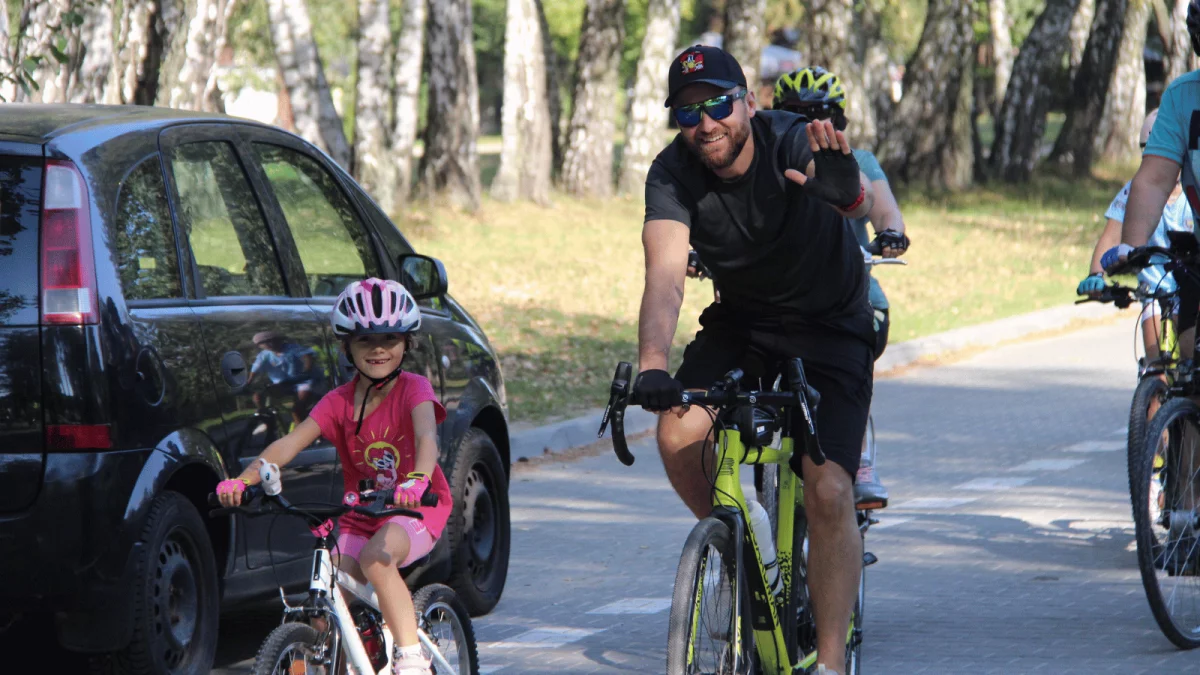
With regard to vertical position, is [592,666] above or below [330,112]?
below

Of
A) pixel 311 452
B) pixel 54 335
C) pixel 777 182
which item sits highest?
pixel 777 182

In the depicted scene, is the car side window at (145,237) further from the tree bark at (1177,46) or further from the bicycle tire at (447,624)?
the tree bark at (1177,46)

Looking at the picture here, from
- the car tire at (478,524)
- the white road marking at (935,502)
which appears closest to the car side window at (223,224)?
the car tire at (478,524)

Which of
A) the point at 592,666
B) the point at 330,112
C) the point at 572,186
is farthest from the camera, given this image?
the point at 572,186

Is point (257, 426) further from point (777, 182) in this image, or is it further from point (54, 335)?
point (777, 182)

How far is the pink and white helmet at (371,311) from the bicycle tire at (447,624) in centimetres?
72

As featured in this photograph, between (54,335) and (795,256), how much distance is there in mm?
2046

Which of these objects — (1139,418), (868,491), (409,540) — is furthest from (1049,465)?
(409,540)

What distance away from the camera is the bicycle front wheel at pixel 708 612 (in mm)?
4316

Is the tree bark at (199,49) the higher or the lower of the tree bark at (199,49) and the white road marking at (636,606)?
the higher

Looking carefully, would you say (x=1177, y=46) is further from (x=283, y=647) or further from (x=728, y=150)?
(x=283, y=647)

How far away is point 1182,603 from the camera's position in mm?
6387

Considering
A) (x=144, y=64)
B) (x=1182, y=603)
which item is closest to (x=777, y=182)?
(x=1182, y=603)

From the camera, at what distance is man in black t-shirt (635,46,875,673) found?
4.83m
